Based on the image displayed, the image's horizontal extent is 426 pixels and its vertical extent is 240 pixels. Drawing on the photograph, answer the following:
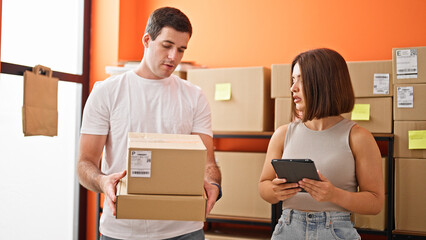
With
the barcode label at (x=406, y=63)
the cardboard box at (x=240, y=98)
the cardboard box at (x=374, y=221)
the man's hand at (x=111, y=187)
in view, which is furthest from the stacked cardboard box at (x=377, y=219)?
the man's hand at (x=111, y=187)

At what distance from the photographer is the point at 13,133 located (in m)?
2.76

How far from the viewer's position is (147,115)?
1.61 metres

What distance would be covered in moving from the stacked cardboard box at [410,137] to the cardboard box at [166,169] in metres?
1.80

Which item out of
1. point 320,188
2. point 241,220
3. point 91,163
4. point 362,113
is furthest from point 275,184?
point 241,220

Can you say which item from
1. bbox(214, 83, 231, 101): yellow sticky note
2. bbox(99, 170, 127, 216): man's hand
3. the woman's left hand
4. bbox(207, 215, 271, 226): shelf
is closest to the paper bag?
bbox(214, 83, 231, 101): yellow sticky note

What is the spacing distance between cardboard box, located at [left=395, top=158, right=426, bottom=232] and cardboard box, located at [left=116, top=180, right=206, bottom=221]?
1.80 m

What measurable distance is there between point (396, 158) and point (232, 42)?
1.47m

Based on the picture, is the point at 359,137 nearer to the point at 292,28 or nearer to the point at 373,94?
the point at 373,94

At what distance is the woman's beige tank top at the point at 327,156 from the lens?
5.20 ft

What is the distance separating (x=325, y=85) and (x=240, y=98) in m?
1.41

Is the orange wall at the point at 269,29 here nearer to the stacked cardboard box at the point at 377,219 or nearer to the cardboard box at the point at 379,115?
the cardboard box at the point at 379,115

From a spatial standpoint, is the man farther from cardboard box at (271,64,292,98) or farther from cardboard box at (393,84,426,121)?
cardboard box at (393,84,426,121)

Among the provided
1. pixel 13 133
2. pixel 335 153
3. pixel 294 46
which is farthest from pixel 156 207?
pixel 294 46

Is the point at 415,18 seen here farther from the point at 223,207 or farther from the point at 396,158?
the point at 223,207
